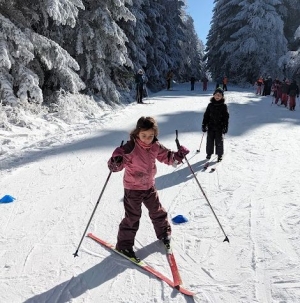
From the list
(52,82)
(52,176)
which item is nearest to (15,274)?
(52,176)

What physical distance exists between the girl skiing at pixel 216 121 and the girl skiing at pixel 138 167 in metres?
4.06

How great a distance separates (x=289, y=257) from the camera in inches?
153

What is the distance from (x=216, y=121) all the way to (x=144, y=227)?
3906 millimetres

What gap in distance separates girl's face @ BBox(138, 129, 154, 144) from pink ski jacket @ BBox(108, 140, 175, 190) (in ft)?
0.38

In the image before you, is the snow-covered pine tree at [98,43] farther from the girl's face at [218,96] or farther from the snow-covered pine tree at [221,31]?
the snow-covered pine tree at [221,31]

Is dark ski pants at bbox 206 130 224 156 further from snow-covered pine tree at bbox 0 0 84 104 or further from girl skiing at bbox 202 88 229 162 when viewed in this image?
snow-covered pine tree at bbox 0 0 84 104

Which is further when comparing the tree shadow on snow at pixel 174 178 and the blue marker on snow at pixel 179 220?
the tree shadow on snow at pixel 174 178

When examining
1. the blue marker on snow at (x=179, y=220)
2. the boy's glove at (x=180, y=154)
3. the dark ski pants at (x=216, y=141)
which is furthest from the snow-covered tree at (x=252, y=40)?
the boy's glove at (x=180, y=154)

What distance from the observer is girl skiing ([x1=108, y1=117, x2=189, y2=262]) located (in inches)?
146

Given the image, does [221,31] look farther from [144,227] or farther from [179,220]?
[144,227]

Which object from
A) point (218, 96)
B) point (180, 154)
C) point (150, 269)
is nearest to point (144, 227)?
point (150, 269)

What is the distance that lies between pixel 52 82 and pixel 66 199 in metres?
8.04

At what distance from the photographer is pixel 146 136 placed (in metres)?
3.72

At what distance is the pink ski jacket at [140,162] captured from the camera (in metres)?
3.81
